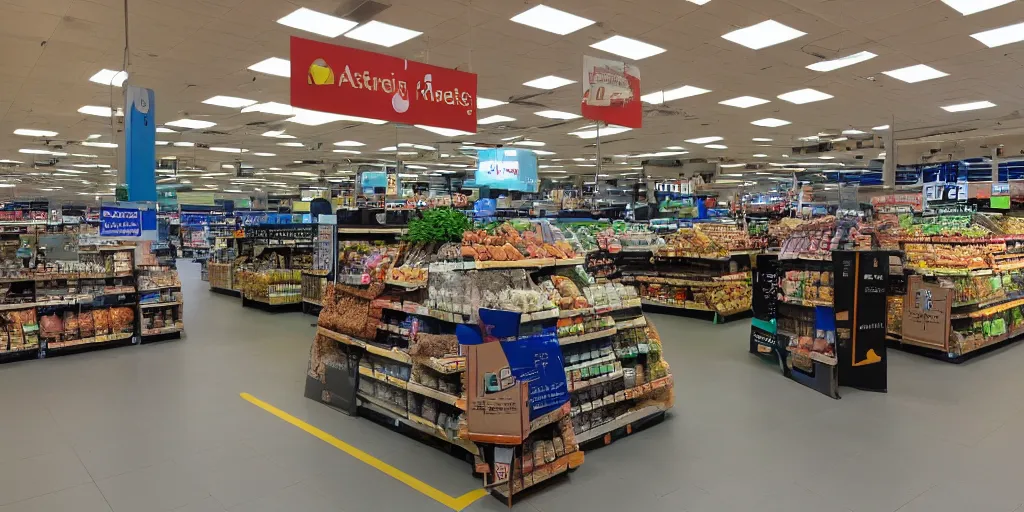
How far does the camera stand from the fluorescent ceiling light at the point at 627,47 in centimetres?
674

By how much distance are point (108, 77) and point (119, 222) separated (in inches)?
124

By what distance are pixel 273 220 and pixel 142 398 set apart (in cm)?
923

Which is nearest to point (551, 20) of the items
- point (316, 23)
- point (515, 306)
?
point (316, 23)

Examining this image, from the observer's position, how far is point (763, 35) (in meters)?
6.57

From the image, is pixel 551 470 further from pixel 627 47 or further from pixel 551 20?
pixel 627 47

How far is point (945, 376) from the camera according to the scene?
6.23 m

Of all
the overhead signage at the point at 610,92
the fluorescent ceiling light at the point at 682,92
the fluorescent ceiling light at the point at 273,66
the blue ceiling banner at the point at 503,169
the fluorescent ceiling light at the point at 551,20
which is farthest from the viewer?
the blue ceiling banner at the point at 503,169

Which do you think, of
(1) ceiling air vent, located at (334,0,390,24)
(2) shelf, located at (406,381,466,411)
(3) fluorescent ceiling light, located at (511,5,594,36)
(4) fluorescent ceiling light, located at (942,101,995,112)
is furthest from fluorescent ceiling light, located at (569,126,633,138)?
(2) shelf, located at (406,381,466,411)

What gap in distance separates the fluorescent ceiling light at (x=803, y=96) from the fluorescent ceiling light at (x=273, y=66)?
26.3ft

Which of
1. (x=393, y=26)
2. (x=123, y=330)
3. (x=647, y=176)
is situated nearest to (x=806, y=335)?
(x=393, y=26)

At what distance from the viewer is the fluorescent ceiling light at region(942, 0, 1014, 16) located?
18.2 feet

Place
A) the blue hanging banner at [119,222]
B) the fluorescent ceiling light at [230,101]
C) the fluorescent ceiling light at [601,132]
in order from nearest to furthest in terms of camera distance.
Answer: the blue hanging banner at [119,222], the fluorescent ceiling light at [230,101], the fluorescent ceiling light at [601,132]

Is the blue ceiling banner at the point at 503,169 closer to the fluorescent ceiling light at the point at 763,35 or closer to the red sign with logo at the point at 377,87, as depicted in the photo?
the fluorescent ceiling light at the point at 763,35

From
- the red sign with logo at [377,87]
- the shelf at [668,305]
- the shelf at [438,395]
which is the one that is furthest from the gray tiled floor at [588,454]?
the shelf at [668,305]
